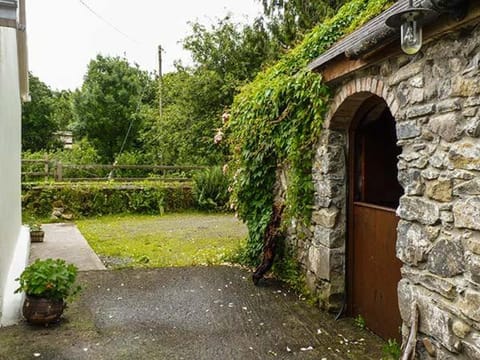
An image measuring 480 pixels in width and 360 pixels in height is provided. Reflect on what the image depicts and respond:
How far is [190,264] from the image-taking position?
5.92m

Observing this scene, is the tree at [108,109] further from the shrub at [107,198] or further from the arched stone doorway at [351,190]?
the arched stone doorway at [351,190]

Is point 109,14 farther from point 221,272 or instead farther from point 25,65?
point 221,272

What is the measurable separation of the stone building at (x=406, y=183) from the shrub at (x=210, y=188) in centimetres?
729

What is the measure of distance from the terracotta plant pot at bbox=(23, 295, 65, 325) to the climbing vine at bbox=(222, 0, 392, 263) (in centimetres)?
263

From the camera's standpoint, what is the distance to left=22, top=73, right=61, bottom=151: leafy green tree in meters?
18.7

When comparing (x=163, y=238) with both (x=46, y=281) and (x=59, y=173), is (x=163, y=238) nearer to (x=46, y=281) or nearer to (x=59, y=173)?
(x=46, y=281)

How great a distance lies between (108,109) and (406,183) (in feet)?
55.8

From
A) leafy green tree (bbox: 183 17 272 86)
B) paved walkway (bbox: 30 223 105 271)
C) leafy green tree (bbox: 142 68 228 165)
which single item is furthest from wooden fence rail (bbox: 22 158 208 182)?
paved walkway (bbox: 30 223 105 271)

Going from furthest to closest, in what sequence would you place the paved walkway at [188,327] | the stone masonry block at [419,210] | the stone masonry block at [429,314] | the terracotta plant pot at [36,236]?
the terracotta plant pot at [36,236] → the paved walkway at [188,327] → the stone masonry block at [419,210] → the stone masonry block at [429,314]

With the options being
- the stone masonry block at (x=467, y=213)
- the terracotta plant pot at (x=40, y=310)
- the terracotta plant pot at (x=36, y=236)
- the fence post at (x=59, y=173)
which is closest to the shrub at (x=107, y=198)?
the fence post at (x=59, y=173)

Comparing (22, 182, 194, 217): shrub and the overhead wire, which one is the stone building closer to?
(22, 182, 194, 217): shrub

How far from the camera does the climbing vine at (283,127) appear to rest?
3.99m

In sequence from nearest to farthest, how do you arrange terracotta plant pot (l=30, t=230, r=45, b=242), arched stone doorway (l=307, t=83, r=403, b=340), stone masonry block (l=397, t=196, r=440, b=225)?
stone masonry block (l=397, t=196, r=440, b=225), arched stone doorway (l=307, t=83, r=403, b=340), terracotta plant pot (l=30, t=230, r=45, b=242)

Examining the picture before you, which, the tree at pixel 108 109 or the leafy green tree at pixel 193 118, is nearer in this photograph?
the leafy green tree at pixel 193 118
